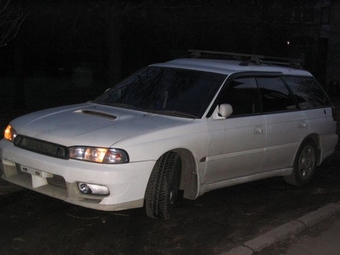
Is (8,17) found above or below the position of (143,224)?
above

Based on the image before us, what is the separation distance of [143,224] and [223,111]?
57.4 inches

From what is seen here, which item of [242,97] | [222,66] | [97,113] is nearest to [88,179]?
[97,113]

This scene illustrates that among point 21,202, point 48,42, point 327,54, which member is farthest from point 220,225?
point 327,54

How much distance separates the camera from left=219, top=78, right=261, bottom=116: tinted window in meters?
5.53

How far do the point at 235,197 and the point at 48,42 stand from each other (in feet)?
33.8

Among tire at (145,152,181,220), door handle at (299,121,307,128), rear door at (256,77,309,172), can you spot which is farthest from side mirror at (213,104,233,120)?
door handle at (299,121,307,128)

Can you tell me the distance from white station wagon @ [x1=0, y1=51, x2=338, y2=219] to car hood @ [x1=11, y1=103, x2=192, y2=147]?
0.03ft

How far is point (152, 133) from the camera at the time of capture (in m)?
4.54

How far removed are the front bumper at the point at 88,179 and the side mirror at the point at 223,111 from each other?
107 centimetres

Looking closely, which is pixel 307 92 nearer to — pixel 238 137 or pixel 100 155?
pixel 238 137

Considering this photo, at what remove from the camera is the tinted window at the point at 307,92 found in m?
6.52

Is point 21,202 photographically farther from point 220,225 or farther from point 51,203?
point 220,225

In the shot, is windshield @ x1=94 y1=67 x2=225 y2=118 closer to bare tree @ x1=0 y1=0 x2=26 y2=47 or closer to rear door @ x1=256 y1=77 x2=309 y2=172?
rear door @ x1=256 y1=77 x2=309 y2=172

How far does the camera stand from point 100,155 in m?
4.31
